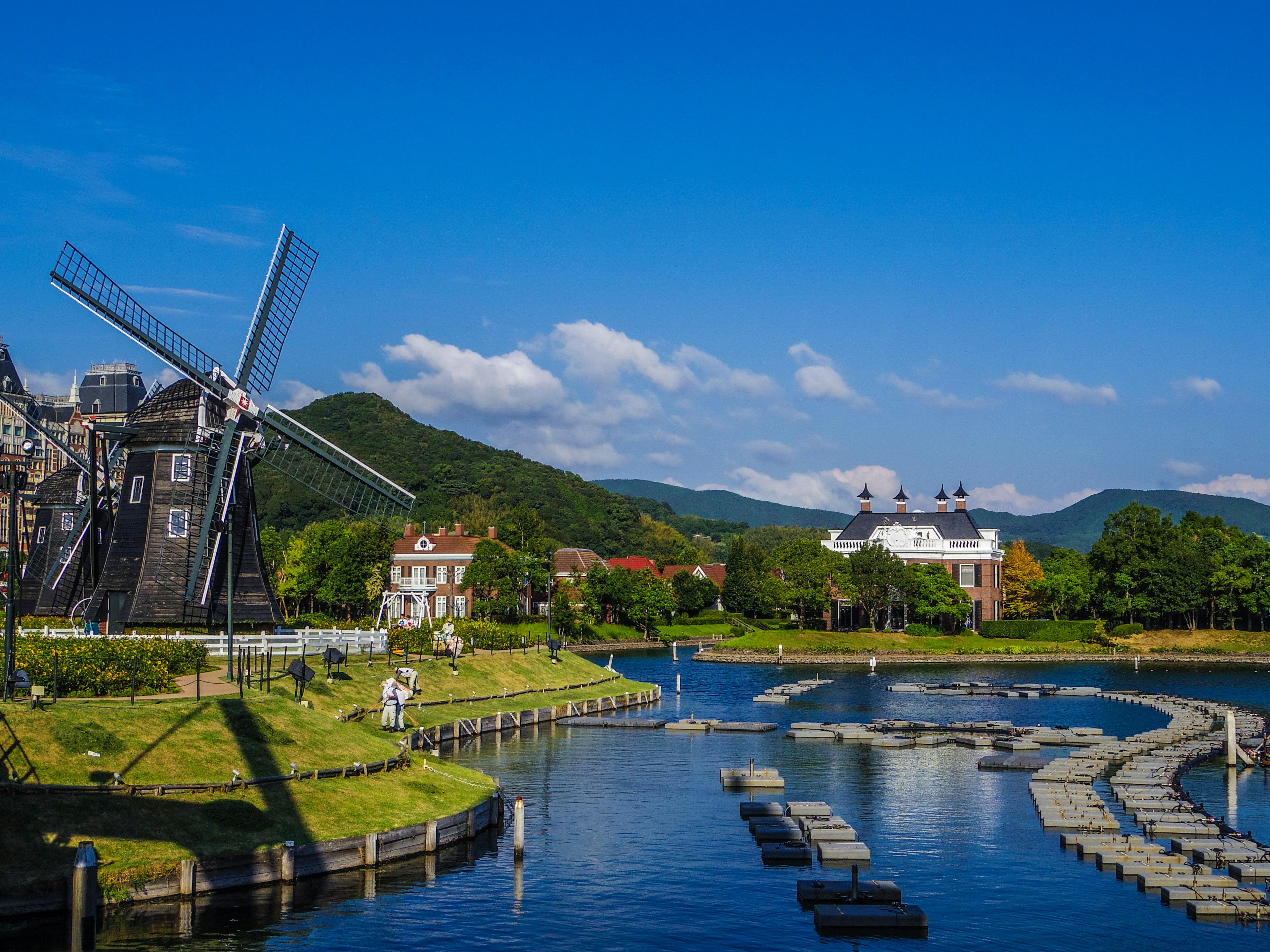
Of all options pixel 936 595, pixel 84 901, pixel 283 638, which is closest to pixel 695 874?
pixel 84 901

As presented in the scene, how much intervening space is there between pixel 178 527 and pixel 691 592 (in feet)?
381

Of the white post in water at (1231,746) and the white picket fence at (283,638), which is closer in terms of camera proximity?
the white picket fence at (283,638)

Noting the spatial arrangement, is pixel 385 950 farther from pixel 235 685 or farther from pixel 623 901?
pixel 235 685

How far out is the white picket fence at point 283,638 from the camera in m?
52.3

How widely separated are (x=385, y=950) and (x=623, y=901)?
23.6 feet

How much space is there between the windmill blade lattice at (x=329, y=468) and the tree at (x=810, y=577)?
283 ft

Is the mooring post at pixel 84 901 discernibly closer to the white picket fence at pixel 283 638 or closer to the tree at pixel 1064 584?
the white picket fence at pixel 283 638

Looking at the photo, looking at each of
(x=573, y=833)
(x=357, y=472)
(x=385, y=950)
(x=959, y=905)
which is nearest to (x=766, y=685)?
(x=357, y=472)

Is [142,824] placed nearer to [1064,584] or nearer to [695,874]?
[695,874]

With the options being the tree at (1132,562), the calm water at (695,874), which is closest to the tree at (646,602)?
the tree at (1132,562)

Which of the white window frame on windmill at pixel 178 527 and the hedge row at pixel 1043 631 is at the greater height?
the white window frame on windmill at pixel 178 527

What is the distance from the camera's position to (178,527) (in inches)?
2298

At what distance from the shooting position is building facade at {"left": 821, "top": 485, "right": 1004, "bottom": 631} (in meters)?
153

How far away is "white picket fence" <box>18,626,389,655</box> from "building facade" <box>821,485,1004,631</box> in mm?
95994
